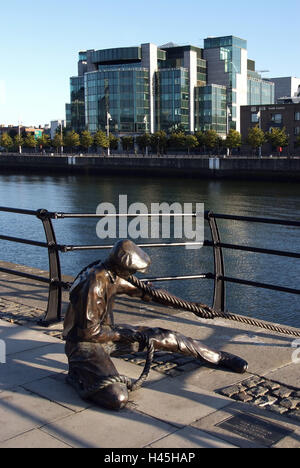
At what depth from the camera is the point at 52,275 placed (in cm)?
592

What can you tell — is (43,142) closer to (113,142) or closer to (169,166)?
(113,142)

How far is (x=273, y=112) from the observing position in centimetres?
9094

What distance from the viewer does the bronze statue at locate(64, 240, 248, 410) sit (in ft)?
12.8

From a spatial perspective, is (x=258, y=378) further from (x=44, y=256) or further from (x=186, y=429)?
(x=44, y=256)

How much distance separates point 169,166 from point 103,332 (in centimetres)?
7382

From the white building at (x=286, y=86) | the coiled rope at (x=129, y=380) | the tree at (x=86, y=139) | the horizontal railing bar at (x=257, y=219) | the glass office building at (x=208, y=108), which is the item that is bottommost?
the coiled rope at (x=129, y=380)

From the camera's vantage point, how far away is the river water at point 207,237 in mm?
15547

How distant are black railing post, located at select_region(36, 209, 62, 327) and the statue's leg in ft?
5.82

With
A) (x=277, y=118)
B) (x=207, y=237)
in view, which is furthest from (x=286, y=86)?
(x=207, y=237)

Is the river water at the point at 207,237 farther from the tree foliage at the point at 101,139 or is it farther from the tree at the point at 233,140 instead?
the tree foliage at the point at 101,139

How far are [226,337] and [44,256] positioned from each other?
52.4ft

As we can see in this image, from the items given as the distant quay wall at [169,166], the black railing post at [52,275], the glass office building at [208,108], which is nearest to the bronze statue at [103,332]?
the black railing post at [52,275]

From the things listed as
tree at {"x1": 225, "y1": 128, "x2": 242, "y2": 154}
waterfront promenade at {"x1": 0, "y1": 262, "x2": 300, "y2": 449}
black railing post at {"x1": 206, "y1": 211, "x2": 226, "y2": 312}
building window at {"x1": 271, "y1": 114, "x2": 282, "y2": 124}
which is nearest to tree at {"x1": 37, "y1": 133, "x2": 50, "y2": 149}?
tree at {"x1": 225, "y1": 128, "x2": 242, "y2": 154}

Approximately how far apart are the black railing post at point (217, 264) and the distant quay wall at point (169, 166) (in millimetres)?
60079
